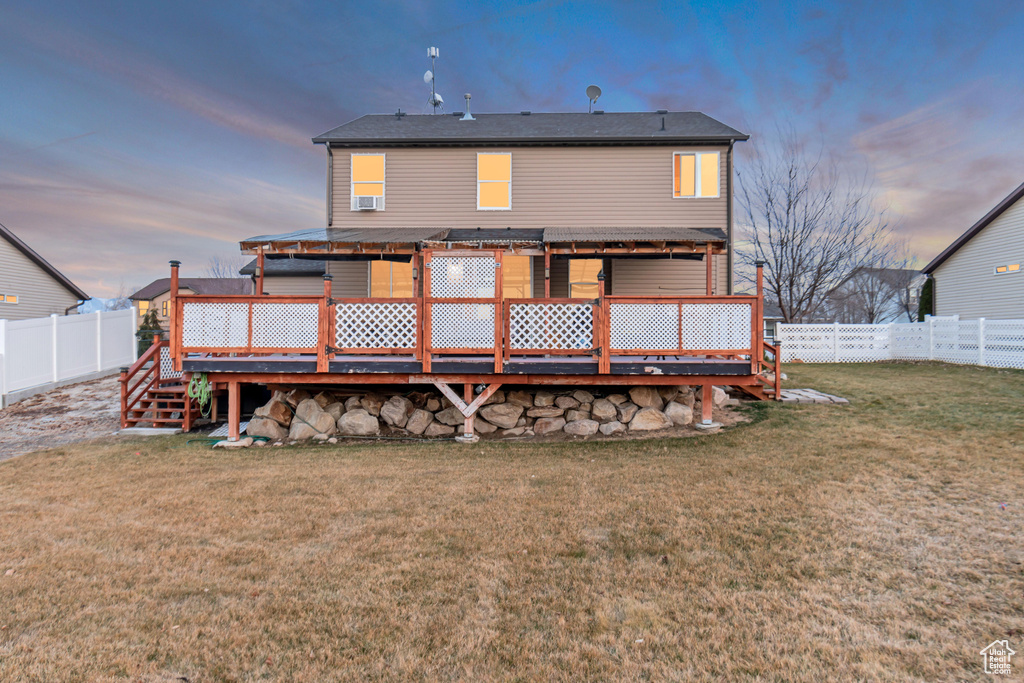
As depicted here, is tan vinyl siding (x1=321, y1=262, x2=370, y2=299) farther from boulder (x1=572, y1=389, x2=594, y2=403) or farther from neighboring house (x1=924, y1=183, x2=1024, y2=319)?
neighboring house (x1=924, y1=183, x2=1024, y2=319)

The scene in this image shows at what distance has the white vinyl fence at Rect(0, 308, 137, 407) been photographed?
1033 centimetres

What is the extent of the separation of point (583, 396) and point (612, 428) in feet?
2.42

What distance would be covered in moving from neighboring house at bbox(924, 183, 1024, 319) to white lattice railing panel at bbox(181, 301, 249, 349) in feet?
73.2

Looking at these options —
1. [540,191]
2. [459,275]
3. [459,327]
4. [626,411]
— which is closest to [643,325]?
[626,411]

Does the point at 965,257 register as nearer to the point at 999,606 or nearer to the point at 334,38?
the point at 999,606

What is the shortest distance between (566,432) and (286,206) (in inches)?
1080

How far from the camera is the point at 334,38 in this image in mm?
15234

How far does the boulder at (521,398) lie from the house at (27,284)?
793 inches

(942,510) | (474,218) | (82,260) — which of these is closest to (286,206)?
(82,260)

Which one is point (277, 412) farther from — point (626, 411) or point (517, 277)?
point (517, 277)

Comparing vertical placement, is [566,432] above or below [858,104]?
below

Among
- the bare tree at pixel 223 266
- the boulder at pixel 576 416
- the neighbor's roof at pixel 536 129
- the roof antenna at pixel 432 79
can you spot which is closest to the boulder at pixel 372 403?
the boulder at pixel 576 416

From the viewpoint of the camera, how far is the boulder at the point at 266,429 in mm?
7469

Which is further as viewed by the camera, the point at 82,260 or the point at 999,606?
the point at 82,260
